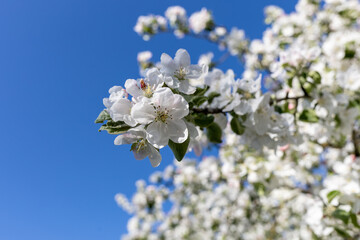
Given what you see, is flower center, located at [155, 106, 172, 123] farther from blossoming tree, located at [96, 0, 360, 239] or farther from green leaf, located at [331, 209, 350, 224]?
green leaf, located at [331, 209, 350, 224]

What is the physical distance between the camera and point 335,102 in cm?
141

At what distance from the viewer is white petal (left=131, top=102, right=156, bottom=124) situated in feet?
2.40

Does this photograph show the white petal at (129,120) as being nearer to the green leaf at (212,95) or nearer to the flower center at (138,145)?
the flower center at (138,145)

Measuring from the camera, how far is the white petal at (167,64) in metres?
0.90

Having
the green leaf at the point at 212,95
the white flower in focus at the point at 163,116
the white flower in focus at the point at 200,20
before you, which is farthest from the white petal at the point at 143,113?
the white flower in focus at the point at 200,20

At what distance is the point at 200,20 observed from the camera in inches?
153

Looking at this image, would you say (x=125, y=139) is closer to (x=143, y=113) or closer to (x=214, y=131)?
(x=143, y=113)

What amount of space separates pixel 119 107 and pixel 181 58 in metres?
0.31

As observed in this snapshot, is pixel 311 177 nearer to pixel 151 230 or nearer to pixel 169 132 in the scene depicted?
pixel 169 132

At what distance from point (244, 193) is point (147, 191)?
2.65 metres

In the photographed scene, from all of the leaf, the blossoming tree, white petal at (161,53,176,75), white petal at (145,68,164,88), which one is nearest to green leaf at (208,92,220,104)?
the blossoming tree

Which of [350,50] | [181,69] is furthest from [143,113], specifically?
[350,50]

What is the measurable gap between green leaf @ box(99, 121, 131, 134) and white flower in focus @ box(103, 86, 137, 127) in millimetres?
48

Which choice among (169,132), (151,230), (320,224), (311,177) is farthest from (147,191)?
(169,132)
